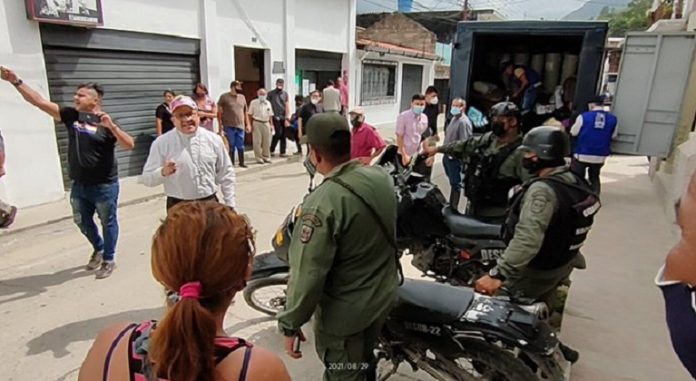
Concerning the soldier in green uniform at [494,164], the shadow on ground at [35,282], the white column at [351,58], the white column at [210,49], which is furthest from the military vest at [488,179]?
the white column at [351,58]

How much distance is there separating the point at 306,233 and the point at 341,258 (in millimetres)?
195

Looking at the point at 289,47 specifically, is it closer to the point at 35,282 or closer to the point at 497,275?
the point at 35,282

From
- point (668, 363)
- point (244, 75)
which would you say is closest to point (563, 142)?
point (668, 363)

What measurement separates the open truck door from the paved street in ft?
4.53

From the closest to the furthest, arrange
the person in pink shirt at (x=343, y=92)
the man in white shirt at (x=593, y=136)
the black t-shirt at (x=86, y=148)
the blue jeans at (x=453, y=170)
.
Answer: the black t-shirt at (x=86, y=148), the man in white shirt at (x=593, y=136), the blue jeans at (x=453, y=170), the person in pink shirt at (x=343, y=92)

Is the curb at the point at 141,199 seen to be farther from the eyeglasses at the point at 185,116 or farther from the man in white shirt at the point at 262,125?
the eyeglasses at the point at 185,116

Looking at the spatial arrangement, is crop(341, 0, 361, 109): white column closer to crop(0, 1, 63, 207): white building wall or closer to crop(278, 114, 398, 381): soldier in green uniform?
crop(0, 1, 63, 207): white building wall

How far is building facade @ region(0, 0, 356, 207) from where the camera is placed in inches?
243

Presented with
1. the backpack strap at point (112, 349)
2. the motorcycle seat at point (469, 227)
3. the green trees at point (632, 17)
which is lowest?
the motorcycle seat at point (469, 227)

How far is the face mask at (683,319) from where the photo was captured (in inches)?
39.5

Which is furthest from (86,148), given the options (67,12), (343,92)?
(343,92)

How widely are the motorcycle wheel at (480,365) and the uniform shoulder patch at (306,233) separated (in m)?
1.07

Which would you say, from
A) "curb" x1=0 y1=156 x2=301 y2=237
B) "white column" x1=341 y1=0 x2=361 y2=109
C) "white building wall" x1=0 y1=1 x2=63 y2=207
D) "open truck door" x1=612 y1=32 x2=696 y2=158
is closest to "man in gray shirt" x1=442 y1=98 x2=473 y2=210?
"open truck door" x1=612 y1=32 x2=696 y2=158

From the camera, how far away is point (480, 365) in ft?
8.16
